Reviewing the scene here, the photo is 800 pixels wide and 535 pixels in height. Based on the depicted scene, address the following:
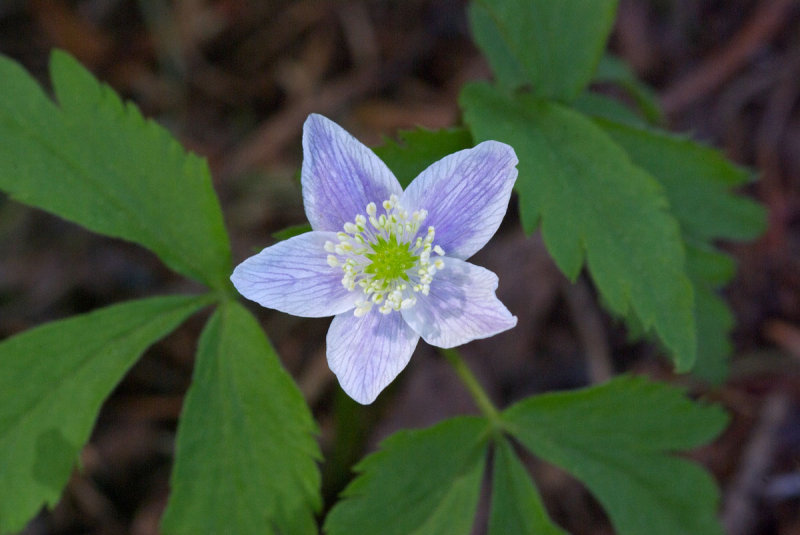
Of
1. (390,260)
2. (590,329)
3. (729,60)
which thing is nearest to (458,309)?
(390,260)

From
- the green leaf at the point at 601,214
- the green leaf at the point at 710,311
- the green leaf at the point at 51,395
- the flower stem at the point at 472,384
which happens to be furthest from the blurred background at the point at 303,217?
the green leaf at the point at 601,214

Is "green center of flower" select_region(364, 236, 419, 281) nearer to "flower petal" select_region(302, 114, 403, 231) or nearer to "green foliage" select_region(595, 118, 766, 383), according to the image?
"flower petal" select_region(302, 114, 403, 231)

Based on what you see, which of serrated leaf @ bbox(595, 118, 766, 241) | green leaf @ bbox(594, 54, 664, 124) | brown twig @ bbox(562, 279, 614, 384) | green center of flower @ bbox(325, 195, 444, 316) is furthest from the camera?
brown twig @ bbox(562, 279, 614, 384)

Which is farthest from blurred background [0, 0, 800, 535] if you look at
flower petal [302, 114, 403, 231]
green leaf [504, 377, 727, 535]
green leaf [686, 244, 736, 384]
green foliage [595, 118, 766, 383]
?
flower petal [302, 114, 403, 231]

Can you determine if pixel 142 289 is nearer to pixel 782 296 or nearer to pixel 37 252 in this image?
pixel 37 252

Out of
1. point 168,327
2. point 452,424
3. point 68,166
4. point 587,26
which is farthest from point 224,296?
point 587,26

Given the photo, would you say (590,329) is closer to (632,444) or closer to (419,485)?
(632,444)

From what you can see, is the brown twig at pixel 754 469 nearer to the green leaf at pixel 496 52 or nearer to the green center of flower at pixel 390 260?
the green leaf at pixel 496 52
